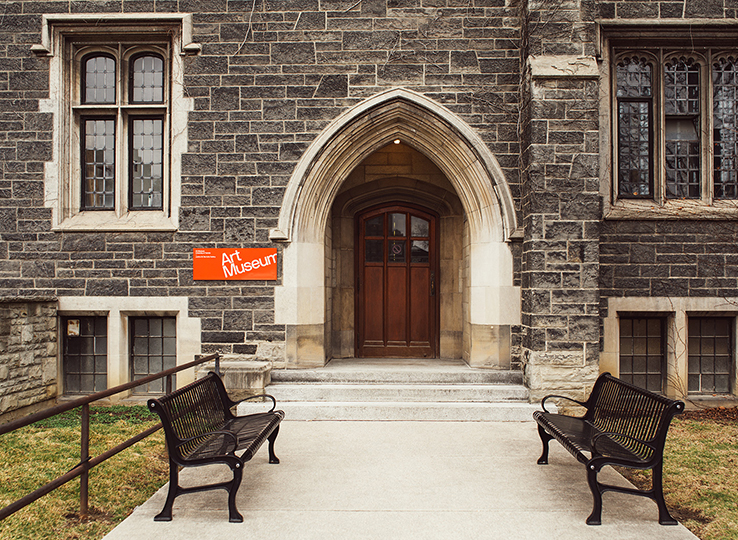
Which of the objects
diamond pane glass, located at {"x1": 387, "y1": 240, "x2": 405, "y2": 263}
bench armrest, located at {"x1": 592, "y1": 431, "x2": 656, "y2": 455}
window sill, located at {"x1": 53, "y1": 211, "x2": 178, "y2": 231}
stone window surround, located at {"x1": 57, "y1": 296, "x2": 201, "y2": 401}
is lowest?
bench armrest, located at {"x1": 592, "y1": 431, "x2": 656, "y2": 455}

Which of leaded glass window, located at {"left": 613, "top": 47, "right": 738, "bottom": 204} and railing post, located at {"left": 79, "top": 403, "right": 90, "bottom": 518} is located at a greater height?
leaded glass window, located at {"left": 613, "top": 47, "right": 738, "bottom": 204}

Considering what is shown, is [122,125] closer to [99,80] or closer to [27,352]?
[99,80]

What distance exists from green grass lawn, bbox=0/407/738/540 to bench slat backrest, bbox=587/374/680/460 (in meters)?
0.50

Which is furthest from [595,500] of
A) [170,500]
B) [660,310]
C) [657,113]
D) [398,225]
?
[657,113]

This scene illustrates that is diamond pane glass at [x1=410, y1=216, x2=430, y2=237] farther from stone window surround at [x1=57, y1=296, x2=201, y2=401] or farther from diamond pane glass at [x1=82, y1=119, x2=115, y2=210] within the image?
diamond pane glass at [x1=82, y1=119, x2=115, y2=210]

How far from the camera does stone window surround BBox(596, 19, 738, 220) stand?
6.02 m

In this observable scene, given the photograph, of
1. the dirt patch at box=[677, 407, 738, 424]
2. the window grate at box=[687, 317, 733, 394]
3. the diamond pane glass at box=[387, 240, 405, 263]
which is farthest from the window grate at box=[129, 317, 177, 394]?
the window grate at box=[687, 317, 733, 394]

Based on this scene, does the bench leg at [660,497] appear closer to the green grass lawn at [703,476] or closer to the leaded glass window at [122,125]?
the green grass lawn at [703,476]

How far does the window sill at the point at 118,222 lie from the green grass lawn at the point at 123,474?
93.3 inches

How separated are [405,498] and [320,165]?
13.7 feet

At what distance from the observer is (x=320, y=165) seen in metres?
6.09

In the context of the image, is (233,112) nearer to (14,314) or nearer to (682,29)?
(14,314)

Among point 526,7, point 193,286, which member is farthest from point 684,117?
point 193,286

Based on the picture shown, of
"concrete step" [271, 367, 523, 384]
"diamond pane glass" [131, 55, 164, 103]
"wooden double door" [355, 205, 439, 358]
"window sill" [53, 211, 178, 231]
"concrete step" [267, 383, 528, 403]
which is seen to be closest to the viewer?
"concrete step" [267, 383, 528, 403]
